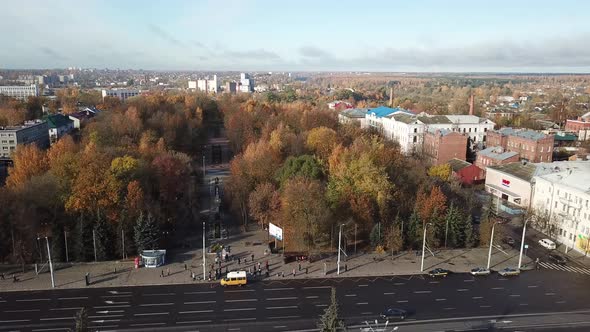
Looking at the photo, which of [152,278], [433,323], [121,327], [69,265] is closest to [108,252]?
[69,265]

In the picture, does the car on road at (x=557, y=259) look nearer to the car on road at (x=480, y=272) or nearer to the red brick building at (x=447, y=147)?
the car on road at (x=480, y=272)

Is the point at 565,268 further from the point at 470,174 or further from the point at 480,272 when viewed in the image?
the point at 470,174

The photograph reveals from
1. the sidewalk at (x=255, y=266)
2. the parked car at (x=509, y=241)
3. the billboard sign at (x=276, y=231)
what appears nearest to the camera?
the sidewalk at (x=255, y=266)

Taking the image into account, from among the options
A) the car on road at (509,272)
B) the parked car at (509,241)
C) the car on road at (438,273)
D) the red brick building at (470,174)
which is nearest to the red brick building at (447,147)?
the red brick building at (470,174)

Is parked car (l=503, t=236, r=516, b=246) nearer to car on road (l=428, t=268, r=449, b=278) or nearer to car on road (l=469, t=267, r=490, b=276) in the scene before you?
car on road (l=469, t=267, r=490, b=276)

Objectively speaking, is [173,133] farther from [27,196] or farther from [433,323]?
[433,323]

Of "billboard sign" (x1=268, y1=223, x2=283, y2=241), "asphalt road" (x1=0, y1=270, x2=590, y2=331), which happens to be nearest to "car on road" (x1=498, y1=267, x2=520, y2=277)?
"asphalt road" (x1=0, y1=270, x2=590, y2=331)
